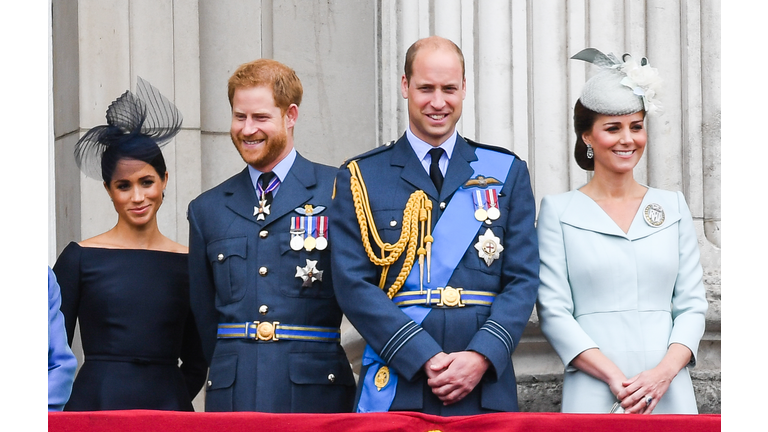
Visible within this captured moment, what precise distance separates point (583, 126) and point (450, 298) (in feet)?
2.65

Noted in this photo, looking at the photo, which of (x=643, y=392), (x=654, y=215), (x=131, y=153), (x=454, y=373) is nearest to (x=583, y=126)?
(x=654, y=215)

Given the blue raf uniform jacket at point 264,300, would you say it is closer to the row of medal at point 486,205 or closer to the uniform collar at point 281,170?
the uniform collar at point 281,170

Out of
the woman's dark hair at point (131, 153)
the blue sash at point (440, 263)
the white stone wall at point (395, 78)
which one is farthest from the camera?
the white stone wall at point (395, 78)

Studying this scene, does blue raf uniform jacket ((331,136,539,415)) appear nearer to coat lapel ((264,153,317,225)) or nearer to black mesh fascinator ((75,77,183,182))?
coat lapel ((264,153,317,225))

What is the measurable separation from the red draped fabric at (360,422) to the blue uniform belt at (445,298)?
61 centimetres

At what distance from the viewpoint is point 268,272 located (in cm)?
378

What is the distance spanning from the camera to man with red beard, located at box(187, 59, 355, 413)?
3701 millimetres

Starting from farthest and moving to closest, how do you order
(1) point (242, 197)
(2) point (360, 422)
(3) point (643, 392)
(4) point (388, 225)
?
(1) point (242, 197) < (4) point (388, 225) < (3) point (643, 392) < (2) point (360, 422)

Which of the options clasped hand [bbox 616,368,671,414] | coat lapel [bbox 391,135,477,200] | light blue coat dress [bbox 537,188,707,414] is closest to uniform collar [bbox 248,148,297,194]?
coat lapel [bbox 391,135,477,200]

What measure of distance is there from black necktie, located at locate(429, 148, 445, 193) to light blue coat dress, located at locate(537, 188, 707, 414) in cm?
38

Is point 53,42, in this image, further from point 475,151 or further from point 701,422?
point 701,422

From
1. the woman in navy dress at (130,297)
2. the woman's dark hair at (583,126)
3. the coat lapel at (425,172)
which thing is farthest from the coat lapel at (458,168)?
the woman in navy dress at (130,297)

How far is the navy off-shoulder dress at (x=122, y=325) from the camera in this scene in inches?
154

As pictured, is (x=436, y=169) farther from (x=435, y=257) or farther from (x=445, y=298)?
(x=445, y=298)
